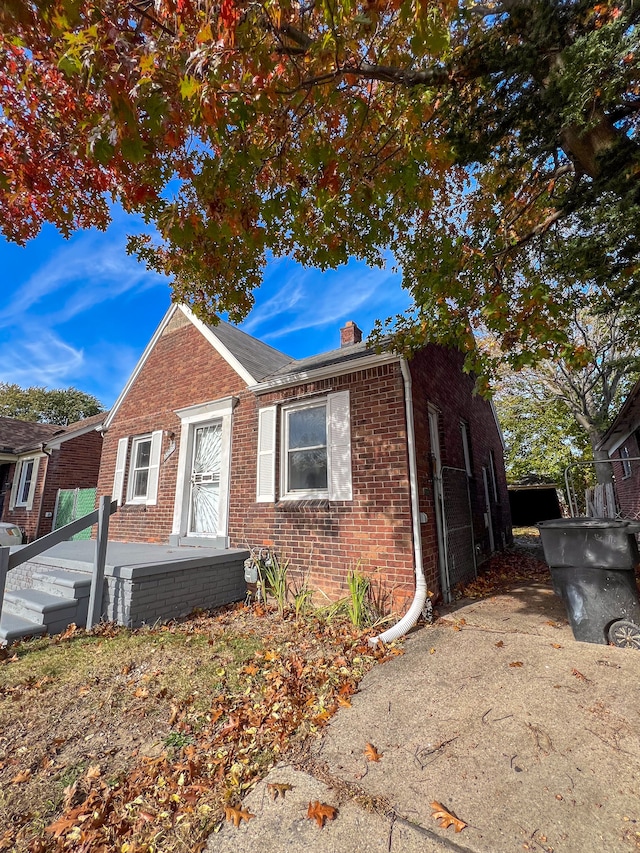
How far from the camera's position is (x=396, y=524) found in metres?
5.61

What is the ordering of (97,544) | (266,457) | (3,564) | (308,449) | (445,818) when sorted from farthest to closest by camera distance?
(266,457) < (308,449) < (97,544) < (3,564) < (445,818)

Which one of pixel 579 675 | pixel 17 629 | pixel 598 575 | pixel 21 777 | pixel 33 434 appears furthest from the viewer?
pixel 33 434

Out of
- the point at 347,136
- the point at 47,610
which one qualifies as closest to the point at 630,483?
the point at 347,136

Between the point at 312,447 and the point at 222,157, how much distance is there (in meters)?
4.52

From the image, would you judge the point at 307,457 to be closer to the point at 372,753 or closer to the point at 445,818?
the point at 372,753

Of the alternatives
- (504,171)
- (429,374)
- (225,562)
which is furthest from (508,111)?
(225,562)

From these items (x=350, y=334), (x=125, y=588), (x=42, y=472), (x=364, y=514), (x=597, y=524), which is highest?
(x=350, y=334)

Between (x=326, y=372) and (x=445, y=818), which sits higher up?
(x=326, y=372)

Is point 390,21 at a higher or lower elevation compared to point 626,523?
higher

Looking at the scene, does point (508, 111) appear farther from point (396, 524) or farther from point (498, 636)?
point (498, 636)

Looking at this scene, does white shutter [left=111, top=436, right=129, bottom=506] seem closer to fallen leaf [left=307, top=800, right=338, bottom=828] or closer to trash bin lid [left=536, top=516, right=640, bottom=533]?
fallen leaf [left=307, top=800, right=338, bottom=828]

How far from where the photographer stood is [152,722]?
3215 mm

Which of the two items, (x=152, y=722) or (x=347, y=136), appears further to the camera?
(x=347, y=136)

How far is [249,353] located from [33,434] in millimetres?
16075
